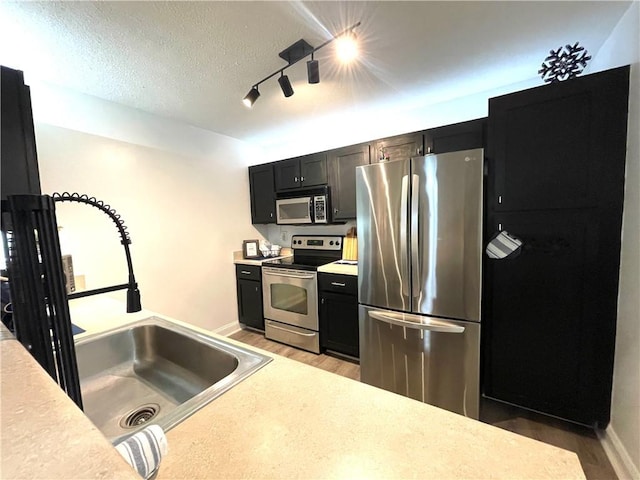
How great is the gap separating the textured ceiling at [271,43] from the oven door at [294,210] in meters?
1.06

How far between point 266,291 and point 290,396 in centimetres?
240

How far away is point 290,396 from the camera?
2.36 ft

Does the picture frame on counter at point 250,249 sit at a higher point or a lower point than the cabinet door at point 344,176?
lower

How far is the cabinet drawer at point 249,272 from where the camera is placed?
3.13 metres

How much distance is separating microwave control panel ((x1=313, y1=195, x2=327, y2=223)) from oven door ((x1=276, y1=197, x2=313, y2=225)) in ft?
0.20

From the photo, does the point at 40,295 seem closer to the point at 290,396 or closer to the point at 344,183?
the point at 290,396

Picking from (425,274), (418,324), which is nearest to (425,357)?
(418,324)

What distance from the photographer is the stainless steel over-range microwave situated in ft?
9.37

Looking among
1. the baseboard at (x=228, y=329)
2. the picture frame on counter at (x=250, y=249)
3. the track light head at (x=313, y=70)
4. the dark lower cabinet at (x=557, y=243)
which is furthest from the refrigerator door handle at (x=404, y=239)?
the baseboard at (x=228, y=329)

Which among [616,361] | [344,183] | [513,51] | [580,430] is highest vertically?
[513,51]

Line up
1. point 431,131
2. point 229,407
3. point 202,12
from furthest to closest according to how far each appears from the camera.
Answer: point 431,131, point 202,12, point 229,407

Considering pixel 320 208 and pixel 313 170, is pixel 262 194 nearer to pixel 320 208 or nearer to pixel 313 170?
pixel 313 170

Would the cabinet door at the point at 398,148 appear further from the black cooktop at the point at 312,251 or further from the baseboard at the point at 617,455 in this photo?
the baseboard at the point at 617,455

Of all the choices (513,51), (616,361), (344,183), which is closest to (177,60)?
(344,183)
